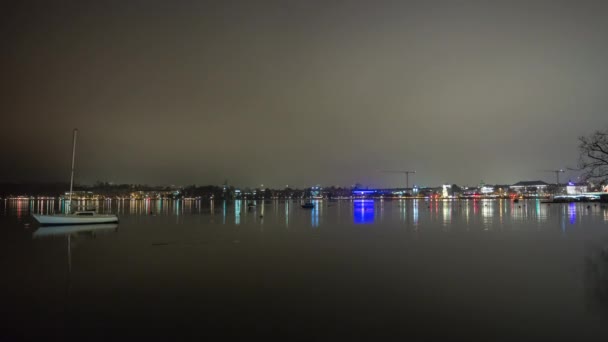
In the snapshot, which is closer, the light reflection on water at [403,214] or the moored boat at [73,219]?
the moored boat at [73,219]

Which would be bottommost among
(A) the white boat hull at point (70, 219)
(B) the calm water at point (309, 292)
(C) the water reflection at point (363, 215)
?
(C) the water reflection at point (363, 215)

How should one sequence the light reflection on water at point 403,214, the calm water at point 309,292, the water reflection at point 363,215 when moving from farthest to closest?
the water reflection at point 363,215 → the light reflection on water at point 403,214 → the calm water at point 309,292

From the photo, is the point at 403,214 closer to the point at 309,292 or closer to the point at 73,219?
the point at 73,219

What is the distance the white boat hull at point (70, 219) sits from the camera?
41875 millimetres

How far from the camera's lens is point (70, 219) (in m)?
43.4

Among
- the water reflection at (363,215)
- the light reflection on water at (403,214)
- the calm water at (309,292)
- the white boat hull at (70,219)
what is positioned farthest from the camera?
the water reflection at (363,215)

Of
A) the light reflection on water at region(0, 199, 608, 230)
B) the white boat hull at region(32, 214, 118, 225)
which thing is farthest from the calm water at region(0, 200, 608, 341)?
the light reflection on water at region(0, 199, 608, 230)

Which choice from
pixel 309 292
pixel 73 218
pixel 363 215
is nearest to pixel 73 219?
pixel 73 218

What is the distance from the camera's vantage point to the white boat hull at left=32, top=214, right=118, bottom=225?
41875mm

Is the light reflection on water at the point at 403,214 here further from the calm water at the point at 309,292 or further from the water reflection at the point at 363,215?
the calm water at the point at 309,292

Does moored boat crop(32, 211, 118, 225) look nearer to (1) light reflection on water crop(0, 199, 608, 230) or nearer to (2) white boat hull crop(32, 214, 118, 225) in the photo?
(2) white boat hull crop(32, 214, 118, 225)

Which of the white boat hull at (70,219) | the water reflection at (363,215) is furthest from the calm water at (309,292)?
the water reflection at (363,215)

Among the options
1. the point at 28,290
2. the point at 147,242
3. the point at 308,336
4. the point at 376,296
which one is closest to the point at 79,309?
the point at 28,290

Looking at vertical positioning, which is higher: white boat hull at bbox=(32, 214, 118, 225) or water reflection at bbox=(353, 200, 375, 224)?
white boat hull at bbox=(32, 214, 118, 225)
